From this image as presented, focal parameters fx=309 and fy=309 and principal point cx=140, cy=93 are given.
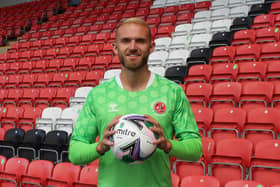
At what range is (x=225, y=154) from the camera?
2936 mm

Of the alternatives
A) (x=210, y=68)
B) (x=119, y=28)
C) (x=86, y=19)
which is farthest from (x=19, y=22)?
(x=119, y=28)

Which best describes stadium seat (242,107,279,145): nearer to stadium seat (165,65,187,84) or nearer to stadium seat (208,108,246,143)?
stadium seat (208,108,246,143)

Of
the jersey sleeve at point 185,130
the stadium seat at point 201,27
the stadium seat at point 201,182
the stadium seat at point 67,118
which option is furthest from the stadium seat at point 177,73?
the jersey sleeve at point 185,130

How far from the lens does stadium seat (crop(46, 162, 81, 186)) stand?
305cm

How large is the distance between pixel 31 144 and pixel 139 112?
327 centimetres

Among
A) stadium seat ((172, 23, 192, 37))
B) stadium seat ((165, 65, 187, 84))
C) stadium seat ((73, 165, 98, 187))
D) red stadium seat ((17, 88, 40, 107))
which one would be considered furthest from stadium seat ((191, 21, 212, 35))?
stadium seat ((73, 165, 98, 187))

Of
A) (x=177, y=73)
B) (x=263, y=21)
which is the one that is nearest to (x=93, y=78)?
(x=177, y=73)

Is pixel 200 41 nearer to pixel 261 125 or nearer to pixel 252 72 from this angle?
pixel 252 72

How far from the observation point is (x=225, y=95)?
13.5 feet

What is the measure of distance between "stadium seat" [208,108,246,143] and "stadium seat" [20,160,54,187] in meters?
1.85

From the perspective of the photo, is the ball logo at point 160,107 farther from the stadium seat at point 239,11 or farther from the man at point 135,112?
the stadium seat at point 239,11

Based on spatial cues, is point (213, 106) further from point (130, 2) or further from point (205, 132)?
point (130, 2)

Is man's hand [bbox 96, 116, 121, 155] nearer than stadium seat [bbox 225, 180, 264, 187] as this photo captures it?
Yes

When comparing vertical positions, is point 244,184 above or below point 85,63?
below
